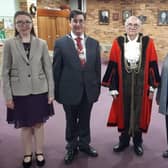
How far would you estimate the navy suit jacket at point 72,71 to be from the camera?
8.06 feet

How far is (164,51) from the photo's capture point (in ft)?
30.4

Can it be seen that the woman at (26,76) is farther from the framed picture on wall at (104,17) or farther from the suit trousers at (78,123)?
the framed picture on wall at (104,17)

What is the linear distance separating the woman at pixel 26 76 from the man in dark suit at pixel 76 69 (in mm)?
130

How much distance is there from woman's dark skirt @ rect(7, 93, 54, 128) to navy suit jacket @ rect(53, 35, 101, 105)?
0.18 metres

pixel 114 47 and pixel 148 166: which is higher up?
pixel 114 47

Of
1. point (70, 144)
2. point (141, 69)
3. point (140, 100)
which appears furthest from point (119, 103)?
point (70, 144)

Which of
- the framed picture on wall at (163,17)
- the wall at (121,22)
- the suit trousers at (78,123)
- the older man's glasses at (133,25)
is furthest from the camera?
the wall at (121,22)

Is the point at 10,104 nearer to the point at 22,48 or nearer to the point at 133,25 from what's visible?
the point at 22,48

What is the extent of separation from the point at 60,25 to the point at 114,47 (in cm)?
621

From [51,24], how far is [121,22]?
2563 mm

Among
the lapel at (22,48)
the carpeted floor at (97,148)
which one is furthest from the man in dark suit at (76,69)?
the carpeted floor at (97,148)

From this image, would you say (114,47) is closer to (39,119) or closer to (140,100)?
(140,100)

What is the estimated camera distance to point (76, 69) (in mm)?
2463

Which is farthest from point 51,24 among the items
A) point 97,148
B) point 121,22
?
point 97,148
